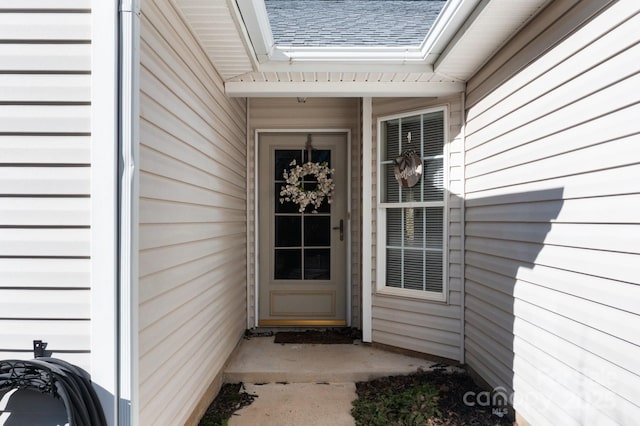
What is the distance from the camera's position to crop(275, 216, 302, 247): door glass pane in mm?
4145

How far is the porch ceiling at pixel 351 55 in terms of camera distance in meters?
2.10

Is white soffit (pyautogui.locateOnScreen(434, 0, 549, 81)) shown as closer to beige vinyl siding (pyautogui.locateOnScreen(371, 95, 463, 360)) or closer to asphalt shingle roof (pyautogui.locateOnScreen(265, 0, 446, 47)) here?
asphalt shingle roof (pyautogui.locateOnScreen(265, 0, 446, 47))

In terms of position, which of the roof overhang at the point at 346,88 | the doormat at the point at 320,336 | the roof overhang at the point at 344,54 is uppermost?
the roof overhang at the point at 344,54

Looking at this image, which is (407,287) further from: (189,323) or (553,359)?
(189,323)

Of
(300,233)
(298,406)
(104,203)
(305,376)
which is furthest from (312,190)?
(104,203)

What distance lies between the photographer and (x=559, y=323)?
1870 millimetres

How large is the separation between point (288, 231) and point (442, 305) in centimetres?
178

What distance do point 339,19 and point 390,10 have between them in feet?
2.39

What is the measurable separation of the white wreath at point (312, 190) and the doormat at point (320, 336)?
1.29 m

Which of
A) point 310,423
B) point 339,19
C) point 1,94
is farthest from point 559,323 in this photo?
point 339,19

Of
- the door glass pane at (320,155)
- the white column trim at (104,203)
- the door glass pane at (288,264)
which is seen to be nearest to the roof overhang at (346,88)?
the door glass pane at (320,155)

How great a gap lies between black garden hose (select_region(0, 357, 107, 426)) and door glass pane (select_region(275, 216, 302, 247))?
9.15 feet

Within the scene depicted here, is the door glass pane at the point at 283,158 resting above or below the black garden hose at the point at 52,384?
above

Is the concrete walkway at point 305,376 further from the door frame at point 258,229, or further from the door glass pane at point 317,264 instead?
the door glass pane at point 317,264
